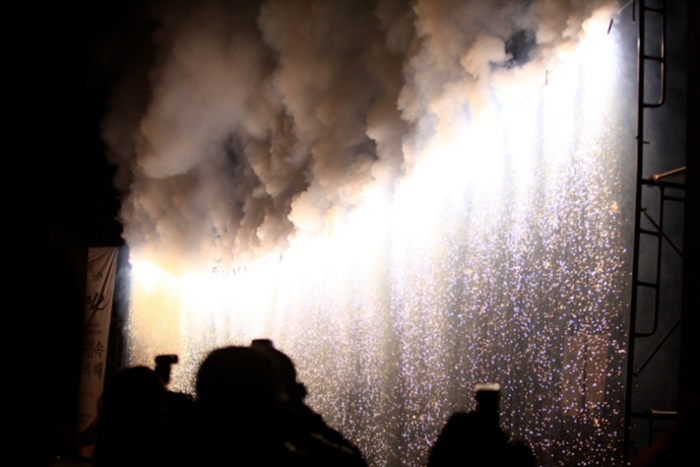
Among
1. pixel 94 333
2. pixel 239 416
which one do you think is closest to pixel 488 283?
pixel 239 416

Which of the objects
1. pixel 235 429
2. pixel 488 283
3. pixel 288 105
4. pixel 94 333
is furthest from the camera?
pixel 94 333

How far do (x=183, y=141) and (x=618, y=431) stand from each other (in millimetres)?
7050

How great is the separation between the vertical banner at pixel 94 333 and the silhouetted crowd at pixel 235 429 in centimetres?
746

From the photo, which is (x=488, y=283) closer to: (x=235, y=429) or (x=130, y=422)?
(x=130, y=422)

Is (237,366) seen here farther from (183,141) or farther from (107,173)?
(107,173)

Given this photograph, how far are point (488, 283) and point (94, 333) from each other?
20.9 feet

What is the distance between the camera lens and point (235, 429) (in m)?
1.83

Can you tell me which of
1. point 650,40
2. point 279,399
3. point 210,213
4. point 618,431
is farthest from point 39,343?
point 210,213

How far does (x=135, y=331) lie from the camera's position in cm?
987

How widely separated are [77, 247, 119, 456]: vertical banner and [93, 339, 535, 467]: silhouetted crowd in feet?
24.5

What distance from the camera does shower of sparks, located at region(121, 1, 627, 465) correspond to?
190 inches

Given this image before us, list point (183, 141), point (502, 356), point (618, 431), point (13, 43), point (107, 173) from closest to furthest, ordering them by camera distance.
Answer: point (618, 431) → point (502, 356) → point (13, 43) → point (183, 141) → point (107, 173)

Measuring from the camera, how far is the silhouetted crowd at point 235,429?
1832mm

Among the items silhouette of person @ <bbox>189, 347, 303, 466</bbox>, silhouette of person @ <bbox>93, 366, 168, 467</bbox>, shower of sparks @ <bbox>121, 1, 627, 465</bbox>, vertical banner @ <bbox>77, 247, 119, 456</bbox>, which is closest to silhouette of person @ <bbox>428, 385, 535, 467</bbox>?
silhouette of person @ <bbox>189, 347, 303, 466</bbox>
